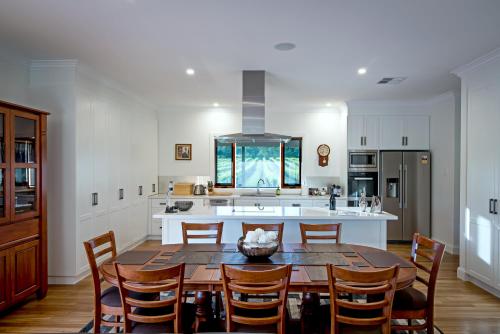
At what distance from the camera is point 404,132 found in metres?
6.34

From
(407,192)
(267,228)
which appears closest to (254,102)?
(267,228)

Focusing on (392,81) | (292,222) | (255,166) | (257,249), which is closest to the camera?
(257,249)

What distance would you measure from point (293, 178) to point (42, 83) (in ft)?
15.6

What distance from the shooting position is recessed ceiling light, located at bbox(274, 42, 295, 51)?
330 cm

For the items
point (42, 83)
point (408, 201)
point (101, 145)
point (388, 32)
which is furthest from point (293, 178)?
point (42, 83)

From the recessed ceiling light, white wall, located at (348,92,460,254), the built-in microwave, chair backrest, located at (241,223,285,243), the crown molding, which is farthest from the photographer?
the built-in microwave

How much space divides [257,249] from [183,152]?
4.83 metres

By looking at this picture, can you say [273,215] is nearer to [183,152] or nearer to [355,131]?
[355,131]

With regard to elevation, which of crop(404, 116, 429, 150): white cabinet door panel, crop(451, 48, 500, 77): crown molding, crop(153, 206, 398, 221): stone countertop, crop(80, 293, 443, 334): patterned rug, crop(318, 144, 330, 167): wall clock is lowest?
crop(80, 293, 443, 334): patterned rug

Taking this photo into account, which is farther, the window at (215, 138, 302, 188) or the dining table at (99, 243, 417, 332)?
the window at (215, 138, 302, 188)

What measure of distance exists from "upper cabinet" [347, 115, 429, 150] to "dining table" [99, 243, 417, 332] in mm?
3781

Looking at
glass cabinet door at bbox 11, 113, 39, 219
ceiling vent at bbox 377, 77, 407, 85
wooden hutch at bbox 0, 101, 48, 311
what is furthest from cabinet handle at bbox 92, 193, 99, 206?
ceiling vent at bbox 377, 77, 407, 85

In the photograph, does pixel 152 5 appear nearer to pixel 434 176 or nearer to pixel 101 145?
pixel 101 145

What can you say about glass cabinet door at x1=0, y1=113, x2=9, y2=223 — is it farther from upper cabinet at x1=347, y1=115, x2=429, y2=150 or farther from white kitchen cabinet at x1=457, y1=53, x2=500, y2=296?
upper cabinet at x1=347, y1=115, x2=429, y2=150
